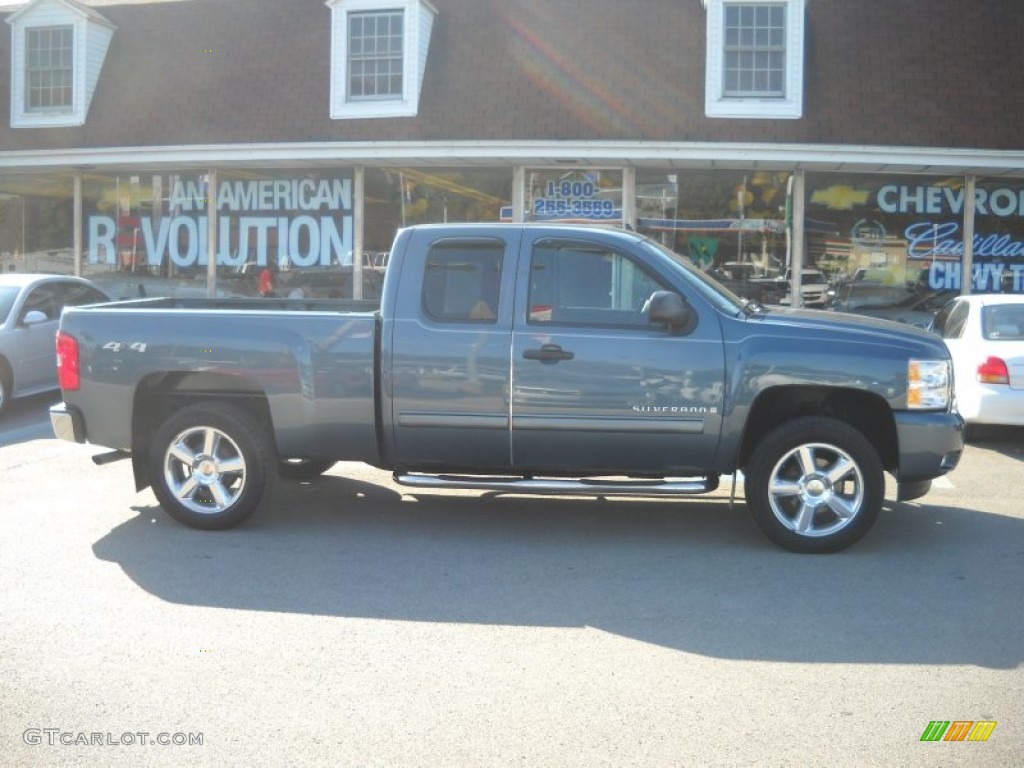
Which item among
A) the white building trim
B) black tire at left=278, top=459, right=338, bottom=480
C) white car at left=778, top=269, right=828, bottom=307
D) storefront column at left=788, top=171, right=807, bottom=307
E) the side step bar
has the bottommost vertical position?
black tire at left=278, top=459, right=338, bottom=480

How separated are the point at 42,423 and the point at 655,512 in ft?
23.7

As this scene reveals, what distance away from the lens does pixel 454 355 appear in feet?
24.0

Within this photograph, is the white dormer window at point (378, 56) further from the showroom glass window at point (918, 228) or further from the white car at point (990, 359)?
the white car at point (990, 359)

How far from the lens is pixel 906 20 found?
16.0 metres

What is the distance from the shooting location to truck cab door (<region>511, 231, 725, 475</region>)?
7125mm

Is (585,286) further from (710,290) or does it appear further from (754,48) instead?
(754,48)

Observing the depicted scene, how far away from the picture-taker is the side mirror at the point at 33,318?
1299 centimetres

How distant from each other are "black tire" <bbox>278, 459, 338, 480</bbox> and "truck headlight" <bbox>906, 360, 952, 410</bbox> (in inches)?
172

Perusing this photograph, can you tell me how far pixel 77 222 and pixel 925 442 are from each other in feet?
51.6

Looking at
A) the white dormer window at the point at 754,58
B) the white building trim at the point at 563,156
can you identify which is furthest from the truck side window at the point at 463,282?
the white dormer window at the point at 754,58

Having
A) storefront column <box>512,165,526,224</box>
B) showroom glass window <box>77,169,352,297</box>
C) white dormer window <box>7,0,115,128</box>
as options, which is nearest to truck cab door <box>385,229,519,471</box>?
storefront column <box>512,165,526,224</box>

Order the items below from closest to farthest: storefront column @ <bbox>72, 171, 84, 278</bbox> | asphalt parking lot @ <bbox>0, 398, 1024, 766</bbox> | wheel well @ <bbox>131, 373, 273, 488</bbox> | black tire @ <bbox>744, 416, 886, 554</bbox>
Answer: asphalt parking lot @ <bbox>0, 398, 1024, 766</bbox> → black tire @ <bbox>744, 416, 886, 554</bbox> → wheel well @ <bbox>131, 373, 273, 488</bbox> → storefront column @ <bbox>72, 171, 84, 278</bbox>

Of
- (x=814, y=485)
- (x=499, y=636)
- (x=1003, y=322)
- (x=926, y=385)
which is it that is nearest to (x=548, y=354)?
(x=814, y=485)

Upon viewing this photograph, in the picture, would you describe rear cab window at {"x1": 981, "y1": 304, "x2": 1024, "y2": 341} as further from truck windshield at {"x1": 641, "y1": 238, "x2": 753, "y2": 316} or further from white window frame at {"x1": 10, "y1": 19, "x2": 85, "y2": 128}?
white window frame at {"x1": 10, "y1": 19, "x2": 85, "y2": 128}
